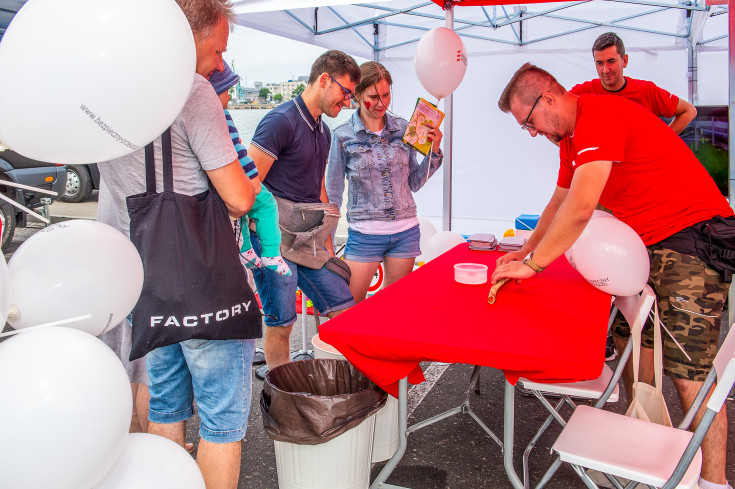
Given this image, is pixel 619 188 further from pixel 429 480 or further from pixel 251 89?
pixel 251 89

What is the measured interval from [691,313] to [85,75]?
6.69 ft

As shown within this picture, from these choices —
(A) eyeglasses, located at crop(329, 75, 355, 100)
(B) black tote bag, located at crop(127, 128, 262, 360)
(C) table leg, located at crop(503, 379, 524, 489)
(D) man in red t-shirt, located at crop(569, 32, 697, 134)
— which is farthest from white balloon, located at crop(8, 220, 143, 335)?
(D) man in red t-shirt, located at crop(569, 32, 697, 134)

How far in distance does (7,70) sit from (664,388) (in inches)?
133

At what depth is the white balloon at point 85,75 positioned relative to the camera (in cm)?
103

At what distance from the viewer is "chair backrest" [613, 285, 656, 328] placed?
1961 millimetres

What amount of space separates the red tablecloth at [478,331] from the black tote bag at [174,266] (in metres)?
0.44

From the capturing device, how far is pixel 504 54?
5855mm

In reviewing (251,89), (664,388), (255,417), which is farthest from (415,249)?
(251,89)

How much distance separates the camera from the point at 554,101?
2.19 metres

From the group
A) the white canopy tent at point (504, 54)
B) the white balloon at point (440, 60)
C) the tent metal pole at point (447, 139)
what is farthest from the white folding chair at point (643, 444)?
the white canopy tent at point (504, 54)

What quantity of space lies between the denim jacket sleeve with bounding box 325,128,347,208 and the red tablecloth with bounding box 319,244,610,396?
1121mm

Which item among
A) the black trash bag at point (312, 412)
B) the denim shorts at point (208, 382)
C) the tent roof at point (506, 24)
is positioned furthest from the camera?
the tent roof at point (506, 24)

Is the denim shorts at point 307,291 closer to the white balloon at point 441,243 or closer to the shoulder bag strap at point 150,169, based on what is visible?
the white balloon at point 441,243

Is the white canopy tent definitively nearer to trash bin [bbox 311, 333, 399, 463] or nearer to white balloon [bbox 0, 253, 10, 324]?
trash bin [bbox 311, 333, 399, 463]
